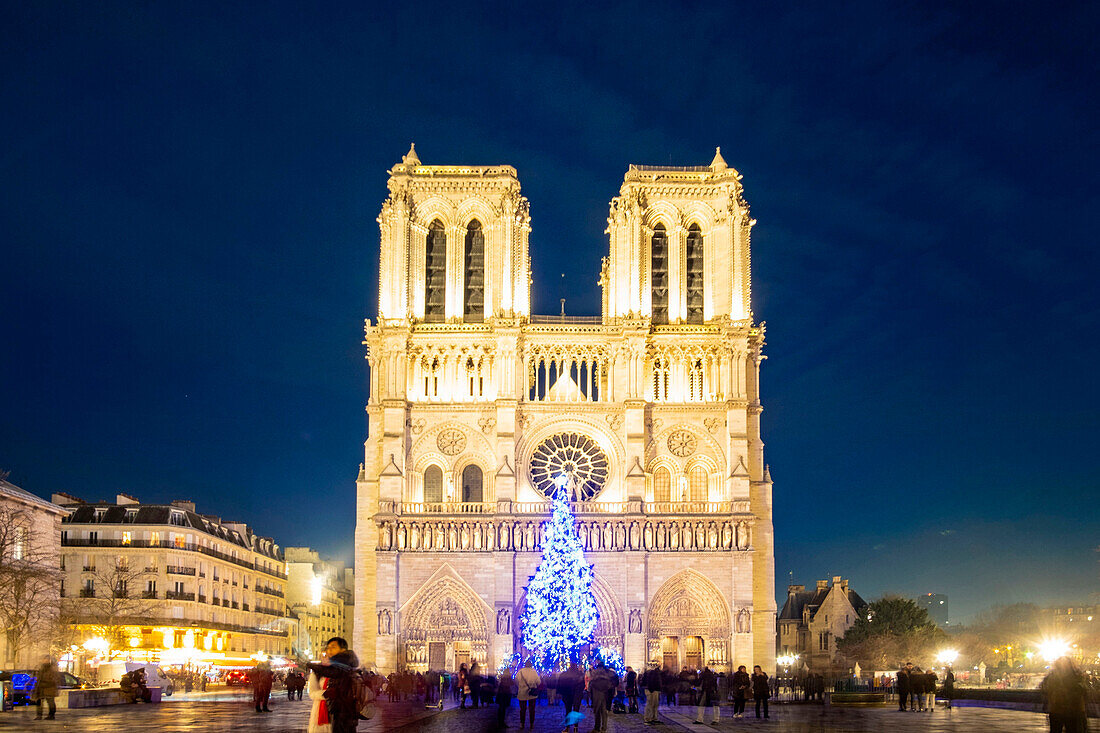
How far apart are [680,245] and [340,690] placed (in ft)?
167

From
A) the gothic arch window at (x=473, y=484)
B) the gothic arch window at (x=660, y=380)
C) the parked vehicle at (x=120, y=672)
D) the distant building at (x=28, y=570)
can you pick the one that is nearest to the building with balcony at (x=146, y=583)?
the distant building at (x=28, y=570)

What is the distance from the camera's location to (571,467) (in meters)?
59.1

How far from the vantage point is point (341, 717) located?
12.0m

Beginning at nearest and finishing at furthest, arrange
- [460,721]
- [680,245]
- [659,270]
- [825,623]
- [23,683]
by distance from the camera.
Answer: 1. [460,721]
2. [23,683]
3. [680,245]
4. [659,270]
5. [825,623]

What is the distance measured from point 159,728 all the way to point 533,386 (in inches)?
1486

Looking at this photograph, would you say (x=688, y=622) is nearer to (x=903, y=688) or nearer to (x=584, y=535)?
(x=584, y=535)

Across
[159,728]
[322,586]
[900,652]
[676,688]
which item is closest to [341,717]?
[159,728]

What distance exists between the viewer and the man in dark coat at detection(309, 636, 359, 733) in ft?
39.2

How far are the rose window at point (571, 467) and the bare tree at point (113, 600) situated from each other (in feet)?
63.9

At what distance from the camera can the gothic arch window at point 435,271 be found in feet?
201

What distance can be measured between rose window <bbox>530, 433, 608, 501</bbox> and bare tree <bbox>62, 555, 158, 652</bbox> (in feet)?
63.9

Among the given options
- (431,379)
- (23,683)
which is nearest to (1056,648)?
(431,379)

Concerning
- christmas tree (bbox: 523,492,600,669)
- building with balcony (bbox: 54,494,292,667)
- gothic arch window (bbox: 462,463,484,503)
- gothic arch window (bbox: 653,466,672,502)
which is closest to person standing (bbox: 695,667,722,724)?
christmas tree (bbox: 523,492,600,669)

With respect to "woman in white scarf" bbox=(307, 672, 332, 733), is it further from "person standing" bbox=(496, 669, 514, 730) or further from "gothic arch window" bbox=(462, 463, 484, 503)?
"gothic arch window" bbox=(462, 463, 484, 503)
